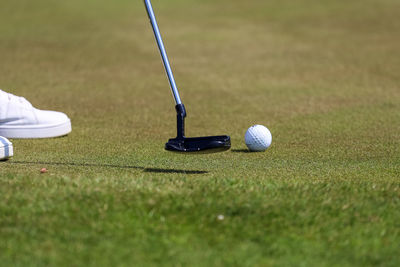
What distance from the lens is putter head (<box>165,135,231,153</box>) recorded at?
17.5 feet

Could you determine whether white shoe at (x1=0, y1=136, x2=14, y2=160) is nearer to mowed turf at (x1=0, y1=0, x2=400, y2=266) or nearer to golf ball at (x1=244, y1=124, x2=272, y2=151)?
mowed turf at (x1=0, y1=0, x2=400, y2=266)

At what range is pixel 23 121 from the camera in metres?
7.41

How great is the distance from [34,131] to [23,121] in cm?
17

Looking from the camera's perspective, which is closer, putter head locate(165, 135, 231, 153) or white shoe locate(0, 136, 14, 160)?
putter head locate(165, 135, 231, 153)

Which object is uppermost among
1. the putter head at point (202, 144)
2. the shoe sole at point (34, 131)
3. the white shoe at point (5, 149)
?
the putter head at point (202, 144)

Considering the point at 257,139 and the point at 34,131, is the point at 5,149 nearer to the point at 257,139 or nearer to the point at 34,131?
the point at 34,131

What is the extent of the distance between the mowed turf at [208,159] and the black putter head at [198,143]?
0.23 m

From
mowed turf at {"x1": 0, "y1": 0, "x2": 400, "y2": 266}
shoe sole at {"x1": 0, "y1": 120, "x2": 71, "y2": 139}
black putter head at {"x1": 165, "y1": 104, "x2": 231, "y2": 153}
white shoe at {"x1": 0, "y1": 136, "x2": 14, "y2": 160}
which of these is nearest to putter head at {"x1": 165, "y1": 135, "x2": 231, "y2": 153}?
black putter head at {"x1": 165, "y1": 104, "x2": 231, "y2": 153}

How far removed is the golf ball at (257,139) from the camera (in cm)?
682

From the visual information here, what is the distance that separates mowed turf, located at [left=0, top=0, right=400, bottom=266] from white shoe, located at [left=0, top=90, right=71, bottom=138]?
201mm

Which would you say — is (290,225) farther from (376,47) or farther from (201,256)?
(376,47)

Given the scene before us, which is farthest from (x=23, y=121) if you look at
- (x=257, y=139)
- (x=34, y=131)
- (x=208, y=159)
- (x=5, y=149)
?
(x=257, y=139)

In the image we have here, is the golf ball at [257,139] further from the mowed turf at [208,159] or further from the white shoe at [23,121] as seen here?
the white shoe at [23,121]

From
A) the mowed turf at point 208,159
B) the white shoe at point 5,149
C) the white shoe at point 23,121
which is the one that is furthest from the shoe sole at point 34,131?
the white shoe at point 5,149
